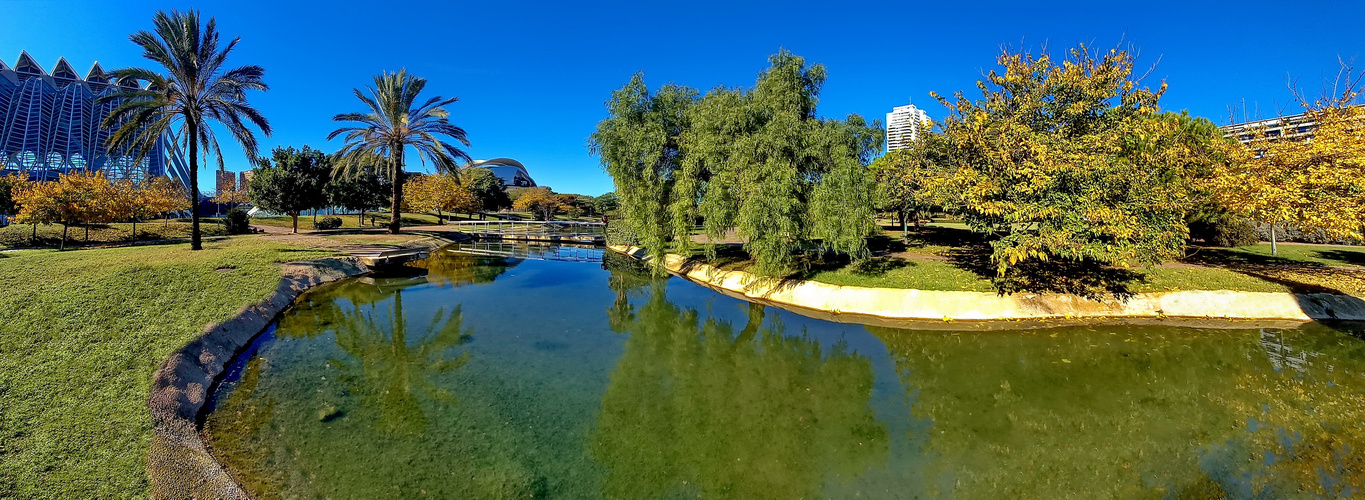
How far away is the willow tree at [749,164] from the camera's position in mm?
17297

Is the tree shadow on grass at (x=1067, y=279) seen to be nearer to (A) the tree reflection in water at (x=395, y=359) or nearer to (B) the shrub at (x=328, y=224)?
(A) the tree reflection in water at (x=395, y=359)

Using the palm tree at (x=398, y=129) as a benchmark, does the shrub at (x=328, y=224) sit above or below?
below

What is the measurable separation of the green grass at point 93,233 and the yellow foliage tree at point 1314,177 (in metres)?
51.4

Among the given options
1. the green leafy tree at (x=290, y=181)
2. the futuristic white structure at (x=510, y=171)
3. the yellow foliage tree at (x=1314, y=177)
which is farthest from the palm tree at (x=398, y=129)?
the futuristic white structure at (x=510, y=171)

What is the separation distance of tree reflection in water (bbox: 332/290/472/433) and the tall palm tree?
12.1m

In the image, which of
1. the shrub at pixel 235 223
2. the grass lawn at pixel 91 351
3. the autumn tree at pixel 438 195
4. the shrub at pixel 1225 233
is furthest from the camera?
the autumn tree at pixel 438 195

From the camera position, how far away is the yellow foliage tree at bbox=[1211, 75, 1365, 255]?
40.9 feet

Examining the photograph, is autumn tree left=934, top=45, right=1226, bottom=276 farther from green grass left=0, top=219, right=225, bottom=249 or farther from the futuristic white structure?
the futuristic white structure

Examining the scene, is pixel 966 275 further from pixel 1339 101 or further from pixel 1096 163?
pixel 1339 101

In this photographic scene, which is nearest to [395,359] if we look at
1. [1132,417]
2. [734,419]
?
[734,419]

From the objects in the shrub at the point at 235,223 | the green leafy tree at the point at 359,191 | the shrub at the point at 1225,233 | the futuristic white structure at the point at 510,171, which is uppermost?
the futuristic white structure at the point at 510,171

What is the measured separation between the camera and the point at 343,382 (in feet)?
33.7

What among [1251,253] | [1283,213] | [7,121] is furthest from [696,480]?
[7,121]

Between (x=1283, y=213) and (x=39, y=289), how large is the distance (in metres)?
32.6
